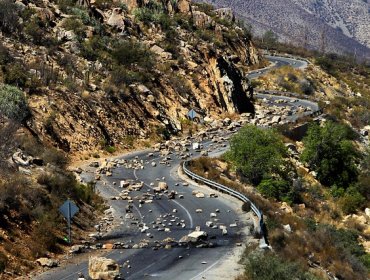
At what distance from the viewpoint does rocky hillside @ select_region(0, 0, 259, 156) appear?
37.1 m

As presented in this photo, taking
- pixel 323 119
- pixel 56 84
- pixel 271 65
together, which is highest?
pixel 56 84

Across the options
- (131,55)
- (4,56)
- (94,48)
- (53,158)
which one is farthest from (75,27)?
(53,158)

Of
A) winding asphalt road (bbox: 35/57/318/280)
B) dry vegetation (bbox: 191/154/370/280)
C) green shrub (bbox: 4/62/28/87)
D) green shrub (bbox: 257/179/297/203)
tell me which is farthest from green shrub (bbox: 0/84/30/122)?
green shrub (bbox: 257/179/297/203)

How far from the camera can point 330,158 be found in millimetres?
40562

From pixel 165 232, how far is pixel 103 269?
6.05 m

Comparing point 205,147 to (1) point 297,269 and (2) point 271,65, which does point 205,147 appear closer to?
(1) point 297,269

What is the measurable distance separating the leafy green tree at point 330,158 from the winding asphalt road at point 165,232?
1247 cm

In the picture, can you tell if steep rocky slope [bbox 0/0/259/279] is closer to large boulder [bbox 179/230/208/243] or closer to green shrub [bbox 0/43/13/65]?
green shrub [bbox 0/43/13/65]

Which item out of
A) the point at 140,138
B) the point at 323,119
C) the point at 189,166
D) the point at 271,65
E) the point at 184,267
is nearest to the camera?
the point at 184,267

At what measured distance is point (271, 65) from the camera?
308ft

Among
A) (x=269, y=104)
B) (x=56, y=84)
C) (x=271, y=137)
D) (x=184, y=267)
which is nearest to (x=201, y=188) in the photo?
(x=271, y=137)

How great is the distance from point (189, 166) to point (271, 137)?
6739mm

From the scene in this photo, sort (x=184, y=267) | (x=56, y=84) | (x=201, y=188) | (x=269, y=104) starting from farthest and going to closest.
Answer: (x=269, y=104) < (x=56, y=84) < (x=201, y=188) < (x=184, y=267)

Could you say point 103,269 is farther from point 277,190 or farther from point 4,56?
point 4,56
